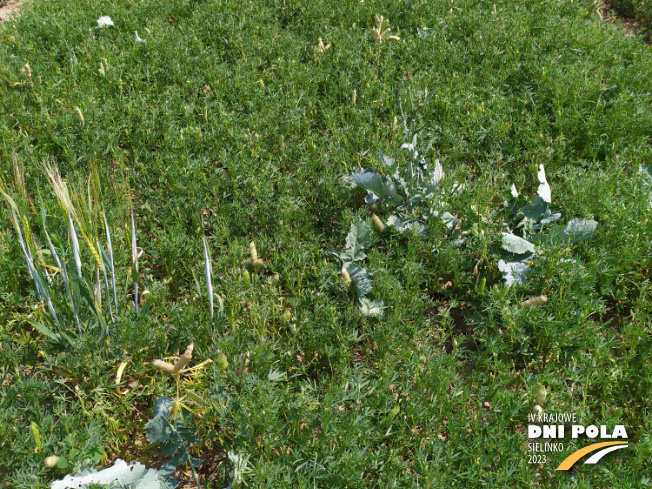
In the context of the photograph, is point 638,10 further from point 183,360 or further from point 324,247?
point 183,360

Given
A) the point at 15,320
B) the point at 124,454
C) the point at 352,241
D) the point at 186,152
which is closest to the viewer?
the point at 124,454

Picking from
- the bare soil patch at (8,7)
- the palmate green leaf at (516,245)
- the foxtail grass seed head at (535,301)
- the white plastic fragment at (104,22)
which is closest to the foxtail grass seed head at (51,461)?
the foxtail grass seed head at (535,301)

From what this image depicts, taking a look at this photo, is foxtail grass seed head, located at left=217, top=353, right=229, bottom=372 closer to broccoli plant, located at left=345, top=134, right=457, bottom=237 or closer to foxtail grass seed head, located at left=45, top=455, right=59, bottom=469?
foxtail grass seed head, located at left=45, top=455, right=59, bottom=469

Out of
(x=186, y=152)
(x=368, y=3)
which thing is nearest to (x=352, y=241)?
(x=186, y=152)

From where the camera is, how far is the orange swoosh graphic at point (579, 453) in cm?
222

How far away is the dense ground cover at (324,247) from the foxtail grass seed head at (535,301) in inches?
1.9

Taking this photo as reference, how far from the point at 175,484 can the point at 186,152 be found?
2.50 metres

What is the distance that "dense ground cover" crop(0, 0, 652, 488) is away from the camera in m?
2.30

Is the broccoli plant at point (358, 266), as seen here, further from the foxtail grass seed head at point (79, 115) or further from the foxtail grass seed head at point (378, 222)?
the foxtail grass seed head at point (79, 115)

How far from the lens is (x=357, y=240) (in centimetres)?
316

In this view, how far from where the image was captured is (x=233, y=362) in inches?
94.8

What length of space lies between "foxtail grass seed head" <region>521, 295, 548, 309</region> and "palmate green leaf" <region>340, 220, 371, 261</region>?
945 millimetres

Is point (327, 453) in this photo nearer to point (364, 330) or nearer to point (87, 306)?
point (364, 330)

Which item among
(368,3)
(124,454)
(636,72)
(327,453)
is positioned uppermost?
(368,3)
